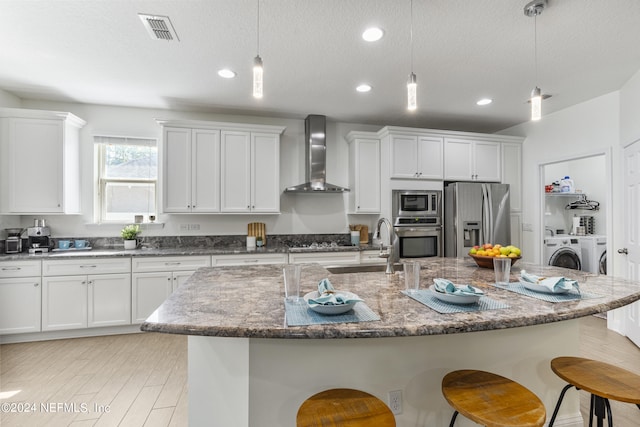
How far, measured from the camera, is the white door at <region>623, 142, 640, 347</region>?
3.01 meters

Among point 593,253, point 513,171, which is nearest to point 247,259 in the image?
point 513,171

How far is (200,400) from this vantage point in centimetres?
139

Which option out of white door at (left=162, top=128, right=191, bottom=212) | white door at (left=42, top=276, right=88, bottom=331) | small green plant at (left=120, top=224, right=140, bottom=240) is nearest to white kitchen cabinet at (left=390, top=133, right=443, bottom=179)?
white door at (left=162, top=128, right=191, bottom=212)

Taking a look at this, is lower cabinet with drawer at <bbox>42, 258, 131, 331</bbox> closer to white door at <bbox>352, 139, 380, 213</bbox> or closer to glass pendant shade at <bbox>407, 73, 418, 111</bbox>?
white door at <bbox>352, 139, 380, 213</bbox>

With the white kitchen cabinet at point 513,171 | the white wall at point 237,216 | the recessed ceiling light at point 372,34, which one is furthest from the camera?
the white kitchen cabinet at point 513,171

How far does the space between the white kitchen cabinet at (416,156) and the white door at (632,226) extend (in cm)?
189

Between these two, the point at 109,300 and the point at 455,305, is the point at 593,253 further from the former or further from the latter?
the point at 109,300

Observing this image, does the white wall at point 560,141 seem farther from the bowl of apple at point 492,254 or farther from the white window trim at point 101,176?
the white window trim at point 101,176

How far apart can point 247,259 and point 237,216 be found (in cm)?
80

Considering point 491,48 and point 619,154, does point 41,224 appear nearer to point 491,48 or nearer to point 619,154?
point 491,48

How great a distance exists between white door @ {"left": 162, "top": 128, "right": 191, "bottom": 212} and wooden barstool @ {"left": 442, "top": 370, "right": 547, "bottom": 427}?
3453 millimetres

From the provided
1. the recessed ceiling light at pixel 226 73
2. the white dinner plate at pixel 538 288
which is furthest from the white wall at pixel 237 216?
the white dinner plate at pixel 538 288

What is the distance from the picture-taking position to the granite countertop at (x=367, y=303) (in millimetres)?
1090

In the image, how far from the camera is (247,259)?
3.70 metres
